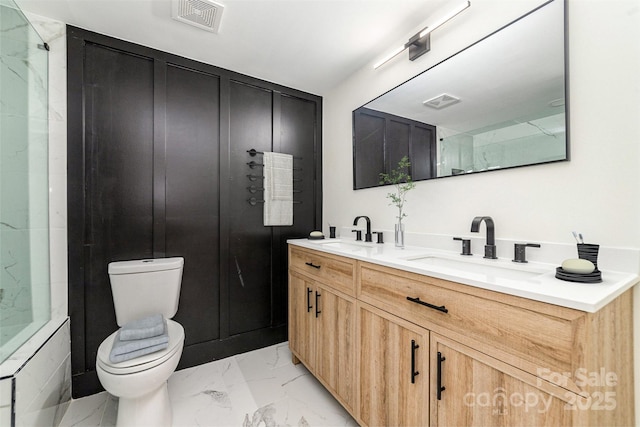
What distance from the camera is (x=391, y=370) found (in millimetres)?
1227

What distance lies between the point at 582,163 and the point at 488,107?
1.64 ft

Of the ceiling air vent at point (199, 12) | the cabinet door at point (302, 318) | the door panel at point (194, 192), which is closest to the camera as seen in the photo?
the ceiling air vent at point (199, 12)

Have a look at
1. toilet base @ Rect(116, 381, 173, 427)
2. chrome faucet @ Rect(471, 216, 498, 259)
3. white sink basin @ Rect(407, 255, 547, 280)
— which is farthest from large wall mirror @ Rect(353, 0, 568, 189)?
toilet base @ Rect(116, 381, 173, 427)

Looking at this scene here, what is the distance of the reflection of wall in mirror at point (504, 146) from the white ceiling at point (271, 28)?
0.77 meters

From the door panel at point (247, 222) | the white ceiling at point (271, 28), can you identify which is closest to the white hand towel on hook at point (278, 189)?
the door panel at point (247, 222)

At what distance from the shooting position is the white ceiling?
1.57 meters

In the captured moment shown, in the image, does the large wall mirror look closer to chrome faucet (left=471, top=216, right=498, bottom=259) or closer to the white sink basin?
chrome faucet (left=471, top=216, right=498, bottom=259)

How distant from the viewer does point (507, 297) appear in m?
0.82

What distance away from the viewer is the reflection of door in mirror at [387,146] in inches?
67.7

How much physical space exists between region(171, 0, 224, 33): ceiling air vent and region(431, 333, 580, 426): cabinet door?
6.64 feet

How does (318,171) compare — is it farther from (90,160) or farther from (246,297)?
(90,160)

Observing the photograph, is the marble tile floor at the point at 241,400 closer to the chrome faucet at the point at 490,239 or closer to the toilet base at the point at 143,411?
the toilet base at the point at 143,411

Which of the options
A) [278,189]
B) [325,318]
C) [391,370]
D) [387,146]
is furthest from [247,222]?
[391,370]

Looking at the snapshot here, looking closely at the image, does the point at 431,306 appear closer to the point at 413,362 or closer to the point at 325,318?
the point at 413,362
